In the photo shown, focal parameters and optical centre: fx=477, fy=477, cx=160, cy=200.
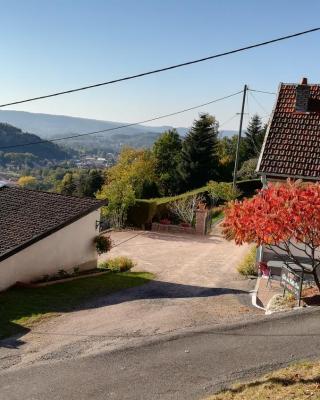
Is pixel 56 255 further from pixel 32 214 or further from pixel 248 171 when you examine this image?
pixel 248 171

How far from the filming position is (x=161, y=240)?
2856cm

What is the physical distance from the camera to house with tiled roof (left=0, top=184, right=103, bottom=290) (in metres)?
15.9

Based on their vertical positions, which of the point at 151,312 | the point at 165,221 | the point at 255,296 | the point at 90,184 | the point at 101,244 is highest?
Answer: the point at 90,184

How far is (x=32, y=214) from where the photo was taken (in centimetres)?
1791

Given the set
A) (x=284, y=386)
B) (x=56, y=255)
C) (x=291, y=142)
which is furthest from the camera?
(x=56, y=255)

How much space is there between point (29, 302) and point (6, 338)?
284cm

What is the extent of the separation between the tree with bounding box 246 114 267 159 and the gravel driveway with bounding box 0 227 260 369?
124ft

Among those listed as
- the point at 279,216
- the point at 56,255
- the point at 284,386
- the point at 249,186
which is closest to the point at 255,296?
the point at 279,216

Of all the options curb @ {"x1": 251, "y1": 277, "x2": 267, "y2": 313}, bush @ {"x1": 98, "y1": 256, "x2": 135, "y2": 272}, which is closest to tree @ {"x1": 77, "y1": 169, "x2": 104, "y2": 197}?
bush @ {"x1": 98, "y1": 256, "x2": 135, "y2": 272}

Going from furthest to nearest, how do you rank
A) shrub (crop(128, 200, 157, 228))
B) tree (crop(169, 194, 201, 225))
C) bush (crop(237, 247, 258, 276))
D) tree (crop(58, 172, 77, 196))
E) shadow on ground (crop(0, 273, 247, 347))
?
tree (crop(58, 172, 77, 196)), tree (crop(169, 194, 201, 225)), shrub (crop(128, 200, 157, 228)), bush (crop(237, 247, 258, 276)), shadow on ground (crop(0, 273, 247, 347))

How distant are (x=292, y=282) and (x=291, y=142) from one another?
623cm

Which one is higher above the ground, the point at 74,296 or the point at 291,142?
the point at 291,142

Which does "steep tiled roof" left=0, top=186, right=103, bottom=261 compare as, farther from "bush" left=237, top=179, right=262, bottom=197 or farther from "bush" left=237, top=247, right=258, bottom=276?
"bush" left=237, top=179, right=262, bottom=197

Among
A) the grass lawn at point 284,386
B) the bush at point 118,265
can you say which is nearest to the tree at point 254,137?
the bush at point 118,265
